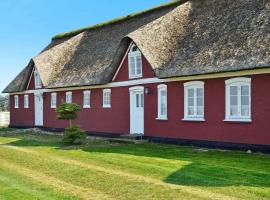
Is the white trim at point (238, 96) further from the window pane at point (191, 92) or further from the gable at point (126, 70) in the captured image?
the gable at point (126, 70)

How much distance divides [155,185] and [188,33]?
1176 centimetres

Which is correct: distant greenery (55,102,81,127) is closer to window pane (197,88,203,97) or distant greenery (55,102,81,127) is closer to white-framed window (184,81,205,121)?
white-framed window (184,81,205,121)

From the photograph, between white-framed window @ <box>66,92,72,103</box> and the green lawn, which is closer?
the green lawn

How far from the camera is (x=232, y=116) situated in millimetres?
17031

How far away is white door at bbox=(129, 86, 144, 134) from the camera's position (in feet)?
72.7

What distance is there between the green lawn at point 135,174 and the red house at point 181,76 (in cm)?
172

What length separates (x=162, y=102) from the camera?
20734 mm

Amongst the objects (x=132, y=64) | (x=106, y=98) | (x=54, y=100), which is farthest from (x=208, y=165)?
(x=54, y=100)

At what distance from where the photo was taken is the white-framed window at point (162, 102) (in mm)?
20453

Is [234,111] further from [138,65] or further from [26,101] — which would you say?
[26,101]

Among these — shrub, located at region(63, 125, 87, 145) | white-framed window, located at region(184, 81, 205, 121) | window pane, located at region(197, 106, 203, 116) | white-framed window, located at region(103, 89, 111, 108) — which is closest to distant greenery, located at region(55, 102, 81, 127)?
shrub, located at region(63, 125, 87, 145)

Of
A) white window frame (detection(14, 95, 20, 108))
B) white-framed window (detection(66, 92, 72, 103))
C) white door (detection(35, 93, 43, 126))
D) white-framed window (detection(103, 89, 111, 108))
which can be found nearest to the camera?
white-framed window (detection(103, 89, 111, 108))

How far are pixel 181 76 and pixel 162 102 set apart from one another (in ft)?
9.02

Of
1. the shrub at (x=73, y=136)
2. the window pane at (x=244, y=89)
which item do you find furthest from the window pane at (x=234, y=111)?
the shrub at (x=73, y=136)
